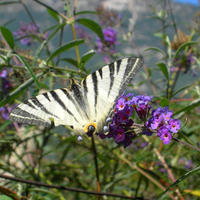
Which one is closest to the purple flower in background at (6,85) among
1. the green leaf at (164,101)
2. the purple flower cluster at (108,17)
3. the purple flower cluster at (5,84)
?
the purple flower cluster at (5,84)

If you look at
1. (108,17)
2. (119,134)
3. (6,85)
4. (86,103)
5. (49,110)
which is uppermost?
(108,17)

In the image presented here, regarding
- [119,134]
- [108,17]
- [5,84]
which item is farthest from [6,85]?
[108,17]

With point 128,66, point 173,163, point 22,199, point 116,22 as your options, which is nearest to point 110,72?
point 128,66

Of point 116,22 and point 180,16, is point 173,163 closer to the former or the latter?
point 116,22

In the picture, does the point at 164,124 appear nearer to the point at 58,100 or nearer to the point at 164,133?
the point at 164,133

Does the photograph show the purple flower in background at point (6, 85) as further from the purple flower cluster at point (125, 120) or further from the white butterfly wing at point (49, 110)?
the purple flower cluster at point (125, 120)

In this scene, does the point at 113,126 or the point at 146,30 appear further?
the point at 146,30
